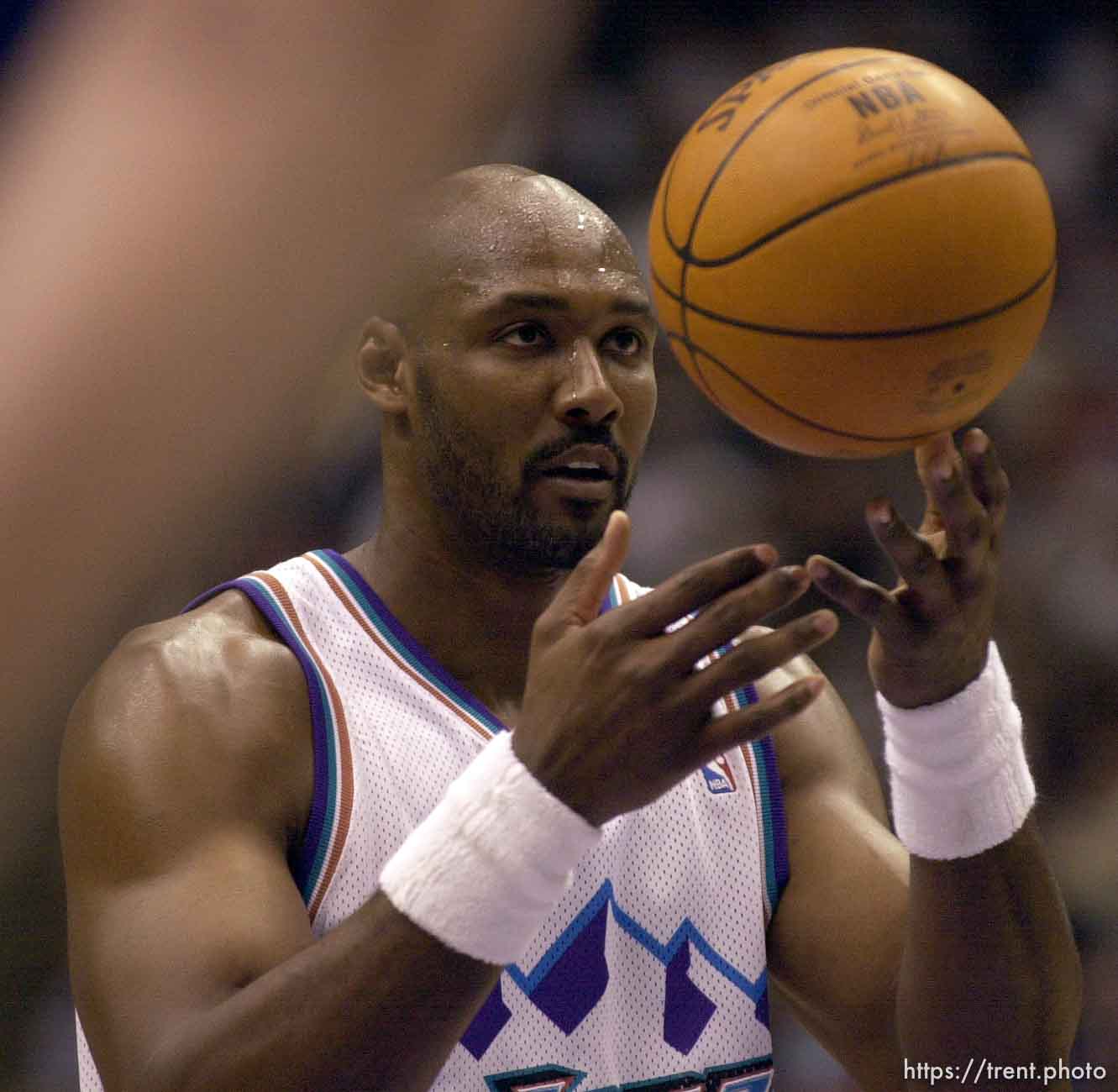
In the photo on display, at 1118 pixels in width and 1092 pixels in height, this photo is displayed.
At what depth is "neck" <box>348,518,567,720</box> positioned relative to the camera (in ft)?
10.2

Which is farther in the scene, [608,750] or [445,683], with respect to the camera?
[445,683]

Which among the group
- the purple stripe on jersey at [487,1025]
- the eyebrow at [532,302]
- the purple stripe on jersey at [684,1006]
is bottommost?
the purple stripe on jersey at [684,1006]

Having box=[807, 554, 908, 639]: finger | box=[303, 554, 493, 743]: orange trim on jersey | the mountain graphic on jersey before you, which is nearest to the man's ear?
box=[303, 554, 493, 743]: orange trim on jersey

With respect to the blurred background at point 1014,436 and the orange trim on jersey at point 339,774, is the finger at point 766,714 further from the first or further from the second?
the blurred background at point 1014,436

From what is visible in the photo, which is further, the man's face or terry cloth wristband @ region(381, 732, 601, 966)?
the man's face

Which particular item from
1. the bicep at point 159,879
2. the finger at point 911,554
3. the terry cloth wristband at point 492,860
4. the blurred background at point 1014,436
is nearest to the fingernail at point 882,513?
the finger at point 911,554

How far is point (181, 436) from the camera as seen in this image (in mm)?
555

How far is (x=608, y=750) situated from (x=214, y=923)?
0.74 m

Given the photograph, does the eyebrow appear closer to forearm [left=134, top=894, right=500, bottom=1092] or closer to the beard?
the beard

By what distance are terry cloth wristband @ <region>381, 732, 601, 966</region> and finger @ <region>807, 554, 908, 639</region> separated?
453 millimetres

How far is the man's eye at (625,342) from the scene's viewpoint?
3.10 meters

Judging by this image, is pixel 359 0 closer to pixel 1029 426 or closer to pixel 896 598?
pixel 896 598

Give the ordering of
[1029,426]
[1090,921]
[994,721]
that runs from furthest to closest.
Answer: [1029,426] → [1090,921] → [994,721]

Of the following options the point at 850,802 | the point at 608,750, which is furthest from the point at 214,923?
the point at 850,802
